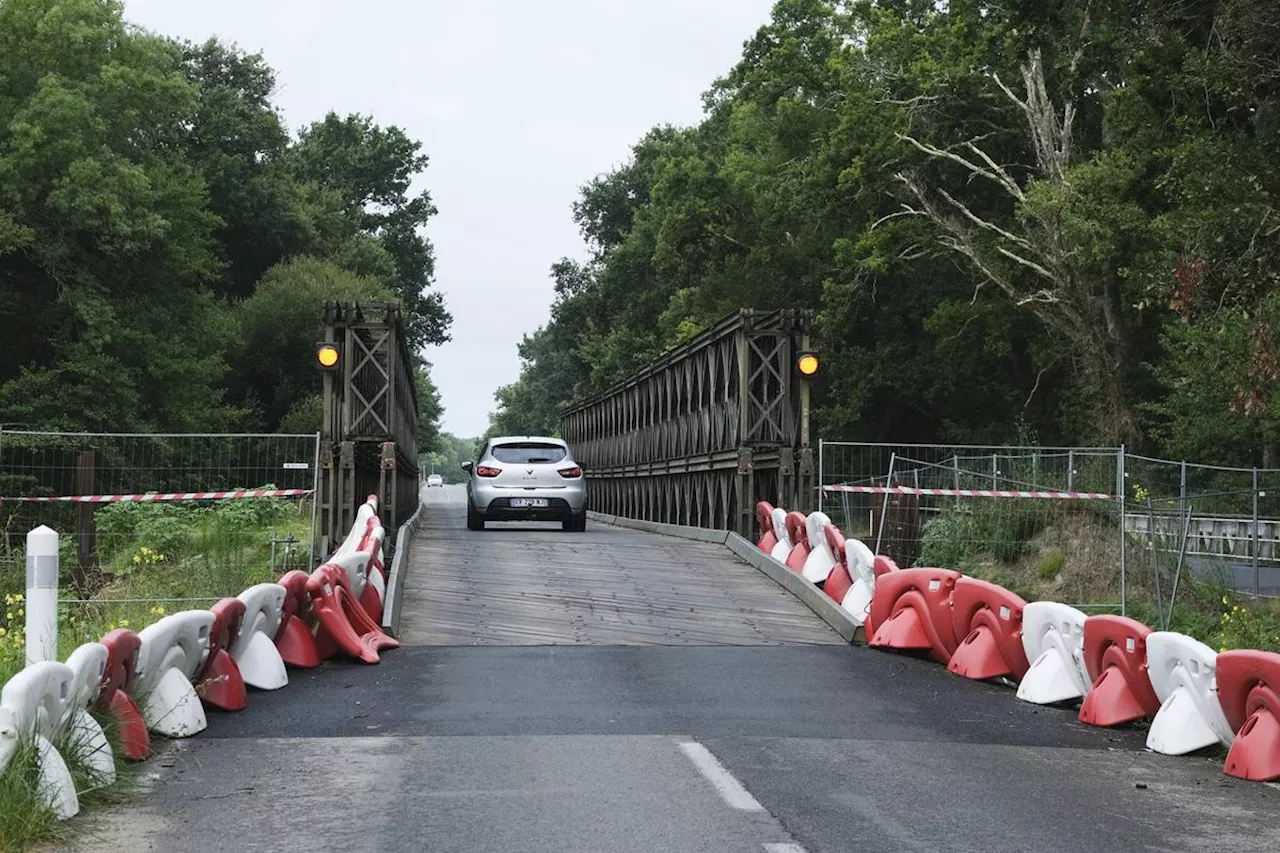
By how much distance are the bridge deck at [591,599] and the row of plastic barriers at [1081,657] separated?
0.70 metres

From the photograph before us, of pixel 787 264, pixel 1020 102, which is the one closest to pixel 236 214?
pixel 787 264

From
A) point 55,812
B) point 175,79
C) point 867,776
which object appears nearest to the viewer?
point 55,812

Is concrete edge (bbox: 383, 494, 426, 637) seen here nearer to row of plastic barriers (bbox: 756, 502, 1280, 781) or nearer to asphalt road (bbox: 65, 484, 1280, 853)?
asphalt road (bbox: 65, 484, 1280, 853)

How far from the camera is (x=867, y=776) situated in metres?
7.43

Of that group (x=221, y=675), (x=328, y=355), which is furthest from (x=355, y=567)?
(x=328, y=355)

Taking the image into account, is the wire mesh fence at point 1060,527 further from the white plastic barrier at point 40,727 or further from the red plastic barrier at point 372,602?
the white plastic barrier at point 40,727

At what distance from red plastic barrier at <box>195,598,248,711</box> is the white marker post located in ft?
4.43

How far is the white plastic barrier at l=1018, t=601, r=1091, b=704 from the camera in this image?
33.5ft

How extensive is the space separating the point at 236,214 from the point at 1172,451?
136 ft

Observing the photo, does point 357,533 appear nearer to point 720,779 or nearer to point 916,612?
point 916,612

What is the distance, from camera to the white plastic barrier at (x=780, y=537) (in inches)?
699

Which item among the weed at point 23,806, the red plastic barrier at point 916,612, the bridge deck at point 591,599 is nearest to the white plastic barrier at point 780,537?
the bridge deck at point 591,599

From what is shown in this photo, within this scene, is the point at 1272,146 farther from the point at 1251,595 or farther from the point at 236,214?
the point at 236,214

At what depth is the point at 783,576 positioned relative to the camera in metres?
16.6
